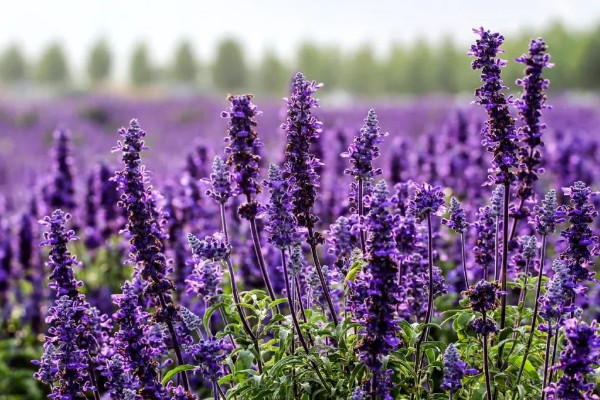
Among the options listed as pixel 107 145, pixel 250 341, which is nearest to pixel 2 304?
pixel 250 341

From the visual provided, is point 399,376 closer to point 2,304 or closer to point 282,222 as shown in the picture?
point 282,222

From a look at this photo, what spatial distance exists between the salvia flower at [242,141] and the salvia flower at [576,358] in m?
1.49

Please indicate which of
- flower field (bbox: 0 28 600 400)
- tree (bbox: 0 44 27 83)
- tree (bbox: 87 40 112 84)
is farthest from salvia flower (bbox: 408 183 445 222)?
tree (bbox: 0 44 27 83)

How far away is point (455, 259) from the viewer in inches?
328

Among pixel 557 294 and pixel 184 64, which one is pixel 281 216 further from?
pixel 184 64

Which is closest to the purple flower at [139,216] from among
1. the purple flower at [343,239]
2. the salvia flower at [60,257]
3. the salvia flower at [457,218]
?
the salvia flower at [60,257]

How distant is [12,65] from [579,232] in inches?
3111

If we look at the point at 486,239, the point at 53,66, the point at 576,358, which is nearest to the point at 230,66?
the point at 53,66

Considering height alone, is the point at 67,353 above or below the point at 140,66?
below

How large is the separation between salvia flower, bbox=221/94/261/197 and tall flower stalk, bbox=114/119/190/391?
43cm

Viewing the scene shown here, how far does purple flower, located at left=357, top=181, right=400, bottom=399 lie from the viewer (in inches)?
128

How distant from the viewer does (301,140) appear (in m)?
3.79

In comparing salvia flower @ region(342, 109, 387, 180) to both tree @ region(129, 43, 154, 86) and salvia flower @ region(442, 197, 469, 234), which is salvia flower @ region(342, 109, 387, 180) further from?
tree @ region(129, 43, 154, 86)

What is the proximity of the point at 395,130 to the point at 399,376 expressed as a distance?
792 inches
